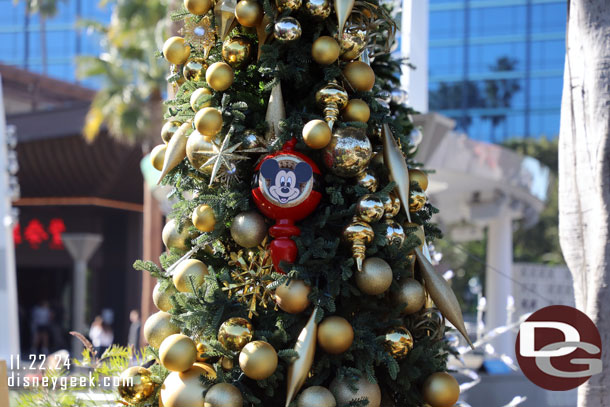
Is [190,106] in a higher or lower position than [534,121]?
lower

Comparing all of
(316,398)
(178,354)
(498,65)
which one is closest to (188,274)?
(178,354)

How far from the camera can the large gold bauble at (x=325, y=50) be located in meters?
2.53

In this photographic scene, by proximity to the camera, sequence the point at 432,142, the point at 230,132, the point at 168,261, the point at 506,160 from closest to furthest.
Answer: the point at 230,132 < the point at 168,261 < the point at 432,142 < the point at 506,160

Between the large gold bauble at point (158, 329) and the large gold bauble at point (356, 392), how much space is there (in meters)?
0.66

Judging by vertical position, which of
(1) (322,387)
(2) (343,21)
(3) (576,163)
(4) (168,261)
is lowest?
(1) (322,387)

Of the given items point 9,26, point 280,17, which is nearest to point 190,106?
point 280,17

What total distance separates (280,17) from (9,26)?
52.0 metres

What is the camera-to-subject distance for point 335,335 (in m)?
2.27

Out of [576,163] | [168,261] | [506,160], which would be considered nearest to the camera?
[168,261]

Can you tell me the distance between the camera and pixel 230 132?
249 cm

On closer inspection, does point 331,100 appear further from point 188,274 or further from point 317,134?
point 188,274

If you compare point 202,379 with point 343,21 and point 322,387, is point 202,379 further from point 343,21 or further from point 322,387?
point 343,21

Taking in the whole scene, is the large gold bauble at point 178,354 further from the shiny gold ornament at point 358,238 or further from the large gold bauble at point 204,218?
the shiny gold ornament at point 358,238

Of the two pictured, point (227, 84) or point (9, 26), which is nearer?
point (227, 84)
